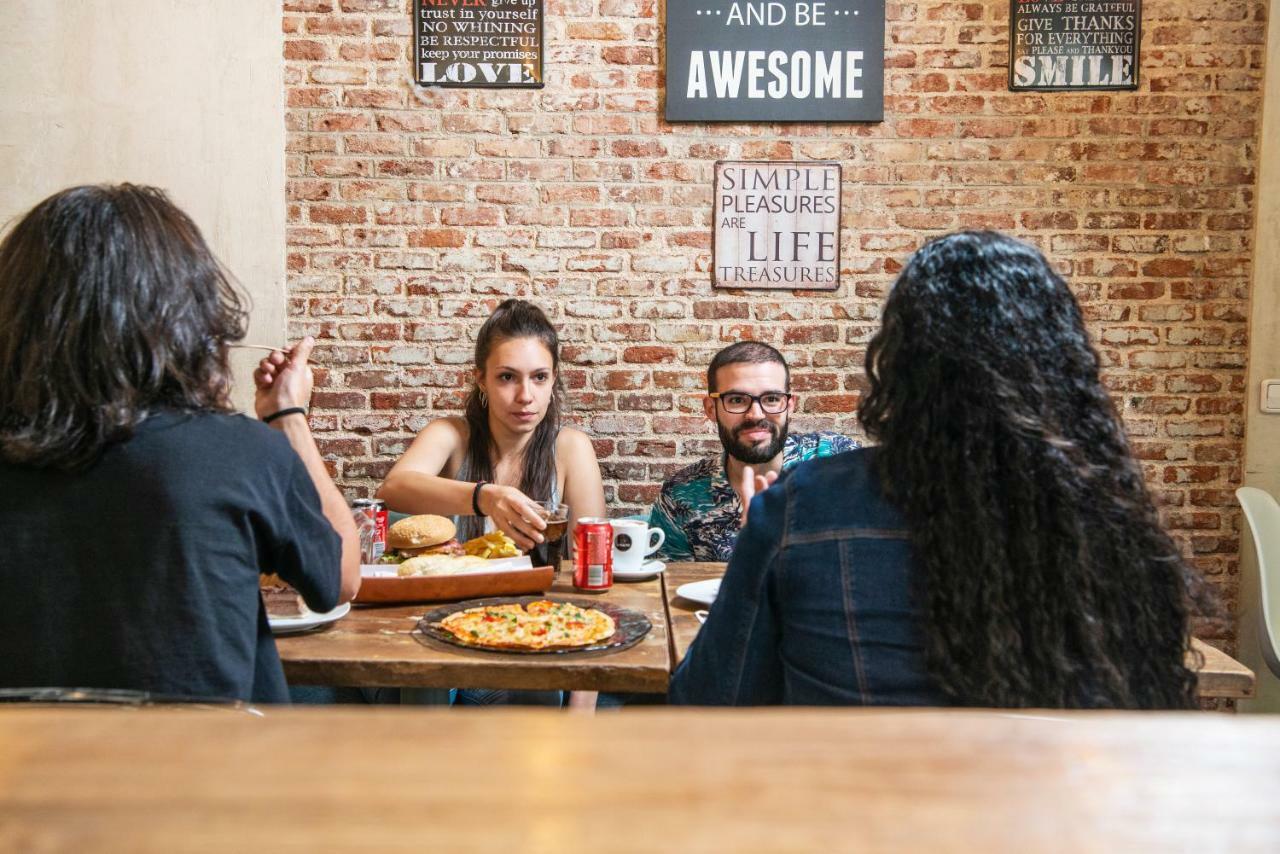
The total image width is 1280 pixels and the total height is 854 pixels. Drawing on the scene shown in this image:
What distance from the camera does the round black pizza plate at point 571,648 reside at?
1.47m

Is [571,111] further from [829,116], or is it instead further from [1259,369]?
[1259,369]

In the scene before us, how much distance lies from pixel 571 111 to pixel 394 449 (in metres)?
1.38

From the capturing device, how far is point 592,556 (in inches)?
73.9

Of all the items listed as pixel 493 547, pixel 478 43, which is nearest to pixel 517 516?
pixel 493 547

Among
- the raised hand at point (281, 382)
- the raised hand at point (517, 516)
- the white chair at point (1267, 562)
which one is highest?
the raised hand at point (281, 382)

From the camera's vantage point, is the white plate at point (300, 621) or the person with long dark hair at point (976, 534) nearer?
the person with long dark hair at point (976, 534)

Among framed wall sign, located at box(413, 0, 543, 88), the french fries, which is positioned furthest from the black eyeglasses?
framed wall sign, located at box(413, 0, 543, 88)

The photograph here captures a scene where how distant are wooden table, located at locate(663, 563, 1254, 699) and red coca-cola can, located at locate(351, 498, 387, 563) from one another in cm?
65

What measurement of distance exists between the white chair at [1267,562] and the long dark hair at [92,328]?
2683 millimetres

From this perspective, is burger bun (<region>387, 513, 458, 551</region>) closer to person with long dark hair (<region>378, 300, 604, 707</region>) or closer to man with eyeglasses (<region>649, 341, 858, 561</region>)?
person with long dark hair (<region>378, 300, 604, 707</region>)

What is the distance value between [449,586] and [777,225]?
1977 mm

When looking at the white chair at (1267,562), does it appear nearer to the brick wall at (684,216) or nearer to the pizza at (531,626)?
the brick wall at (684,216)

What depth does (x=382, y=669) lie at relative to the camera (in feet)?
4.73

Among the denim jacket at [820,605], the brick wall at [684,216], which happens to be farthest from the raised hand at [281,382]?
the brick wall at [684,216]
